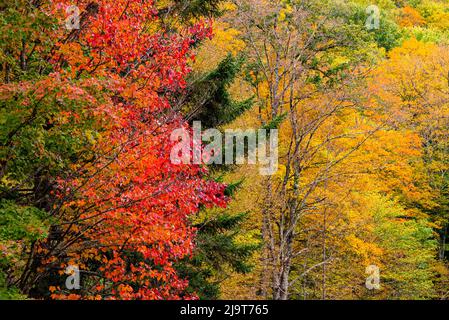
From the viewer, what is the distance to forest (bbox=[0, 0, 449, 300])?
8562 millimetres

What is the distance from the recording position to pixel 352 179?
23.0 meters

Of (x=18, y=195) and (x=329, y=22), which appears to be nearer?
(x=18, y=195)

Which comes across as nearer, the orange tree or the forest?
the orange tree

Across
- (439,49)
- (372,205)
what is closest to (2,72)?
(372,205)

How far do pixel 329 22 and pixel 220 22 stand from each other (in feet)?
13.4

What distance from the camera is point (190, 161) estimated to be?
41.7 ft

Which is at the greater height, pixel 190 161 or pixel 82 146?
pixel 190 161

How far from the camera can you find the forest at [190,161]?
28.1 ft

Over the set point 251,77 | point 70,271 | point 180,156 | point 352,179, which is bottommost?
point 70,271

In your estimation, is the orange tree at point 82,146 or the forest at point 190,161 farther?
the forest at point 190,161

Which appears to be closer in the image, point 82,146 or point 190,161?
point 82,146

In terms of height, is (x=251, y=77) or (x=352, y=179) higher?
(x=251, y=77)

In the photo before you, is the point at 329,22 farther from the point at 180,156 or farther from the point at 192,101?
the point at 180,156
